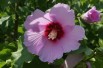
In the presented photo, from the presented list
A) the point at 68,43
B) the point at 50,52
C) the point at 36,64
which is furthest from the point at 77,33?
the point at 36,64

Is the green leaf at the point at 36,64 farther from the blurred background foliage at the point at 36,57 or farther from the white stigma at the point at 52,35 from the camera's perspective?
the white stigma at the point at 52,35

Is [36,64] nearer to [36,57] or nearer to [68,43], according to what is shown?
→ [36,57]

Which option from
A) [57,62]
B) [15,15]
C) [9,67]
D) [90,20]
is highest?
[90,20]

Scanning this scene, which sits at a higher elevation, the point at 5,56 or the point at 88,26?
the point at 88,26

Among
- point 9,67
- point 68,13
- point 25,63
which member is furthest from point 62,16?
point 9,67

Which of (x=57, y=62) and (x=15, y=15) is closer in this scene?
(x=57, y=62)

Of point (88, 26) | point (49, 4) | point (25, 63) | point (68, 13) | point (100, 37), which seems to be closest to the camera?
point (68, 13)

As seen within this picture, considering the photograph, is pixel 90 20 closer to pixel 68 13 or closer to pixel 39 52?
pixel 68 13

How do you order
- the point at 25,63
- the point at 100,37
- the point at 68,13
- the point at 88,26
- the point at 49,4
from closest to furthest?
the point at 68,13 < the point at 25,63 < the point at 88,26 < the point at 100,37 < the point at 49,4

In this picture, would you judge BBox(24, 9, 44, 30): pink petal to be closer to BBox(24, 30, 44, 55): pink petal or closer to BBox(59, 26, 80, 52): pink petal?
BBox(24, 30, 44, 55): pink petal
